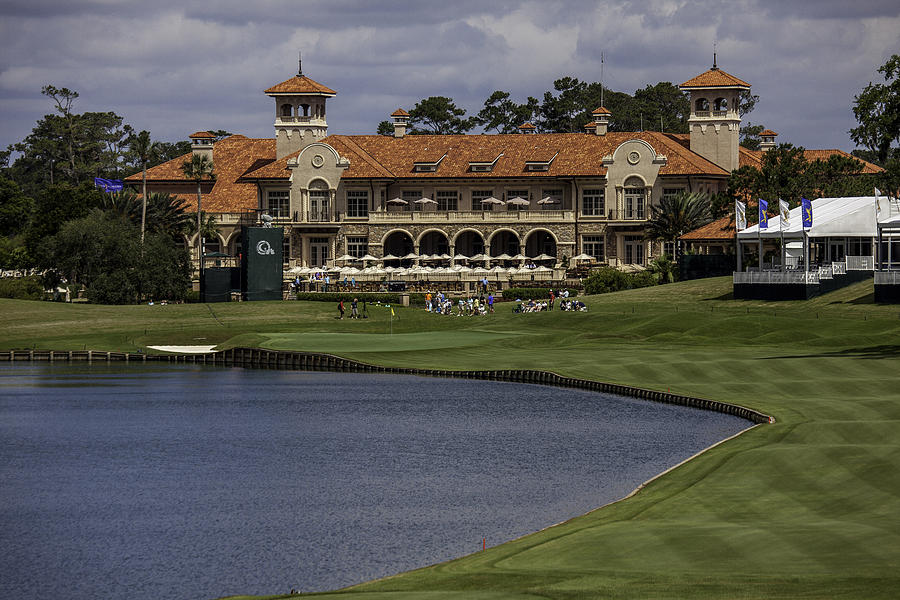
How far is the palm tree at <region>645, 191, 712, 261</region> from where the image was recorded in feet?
386

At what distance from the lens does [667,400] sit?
53.8m

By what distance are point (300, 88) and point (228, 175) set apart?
1284 cm

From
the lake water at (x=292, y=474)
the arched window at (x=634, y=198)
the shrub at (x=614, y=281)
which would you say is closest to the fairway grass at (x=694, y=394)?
the lake water at (x=292, y=474)

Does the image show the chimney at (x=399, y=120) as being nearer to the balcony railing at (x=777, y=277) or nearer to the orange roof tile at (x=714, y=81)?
the orange roof tile at (x=714, y=81)

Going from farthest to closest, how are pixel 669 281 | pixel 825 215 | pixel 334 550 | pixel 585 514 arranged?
pixel 669 281 → pixel 825 215 → pixel 585 514 → pixel 334 550

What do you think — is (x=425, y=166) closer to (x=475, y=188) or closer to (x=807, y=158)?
(x=475, y=188)

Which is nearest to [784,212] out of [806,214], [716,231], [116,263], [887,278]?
[806,214]

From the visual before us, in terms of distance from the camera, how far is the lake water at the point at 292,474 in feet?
98.4

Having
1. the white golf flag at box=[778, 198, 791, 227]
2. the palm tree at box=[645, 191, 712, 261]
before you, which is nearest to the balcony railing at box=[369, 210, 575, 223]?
the palm tree at box=[645, 191, 712, 261]

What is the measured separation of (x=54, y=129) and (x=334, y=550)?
17878 centimetres

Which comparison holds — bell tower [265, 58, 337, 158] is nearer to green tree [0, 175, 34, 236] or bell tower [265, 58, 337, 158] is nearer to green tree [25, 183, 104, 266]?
green tree [25, 183, 104, 266]

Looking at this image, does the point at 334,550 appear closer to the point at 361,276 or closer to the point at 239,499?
the point at 239,499

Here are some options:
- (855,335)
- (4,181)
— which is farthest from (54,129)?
(855,335)

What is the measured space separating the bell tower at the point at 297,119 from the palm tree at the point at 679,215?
39016 mm
